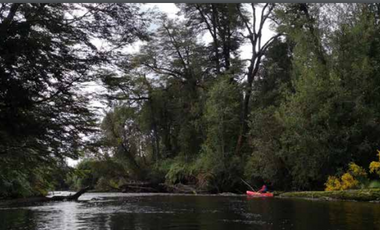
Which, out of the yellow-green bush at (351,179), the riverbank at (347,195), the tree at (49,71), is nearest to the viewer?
the tree at (49,71)

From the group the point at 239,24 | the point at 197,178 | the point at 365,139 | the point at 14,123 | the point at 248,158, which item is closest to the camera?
the point at 14,123

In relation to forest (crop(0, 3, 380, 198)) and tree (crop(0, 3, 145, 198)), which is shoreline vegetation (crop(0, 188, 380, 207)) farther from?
tree (crop(0, 3, 145, 198))

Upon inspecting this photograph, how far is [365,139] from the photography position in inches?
811

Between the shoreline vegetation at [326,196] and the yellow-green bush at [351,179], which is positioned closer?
the shoreline vegetation at [326,196]

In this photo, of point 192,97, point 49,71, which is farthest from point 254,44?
point 49,71

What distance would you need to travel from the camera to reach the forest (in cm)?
806

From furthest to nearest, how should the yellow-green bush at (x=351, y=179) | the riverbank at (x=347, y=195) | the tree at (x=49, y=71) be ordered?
the yellow-green bush at (x=351, y=179)
the riverbank at (x=347, y=195)
the tree at (x=49, y=71)

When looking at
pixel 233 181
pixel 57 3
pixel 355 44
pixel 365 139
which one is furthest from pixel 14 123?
pixel 233 181

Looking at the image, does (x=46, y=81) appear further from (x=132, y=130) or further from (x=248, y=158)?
(x=132, y=130)

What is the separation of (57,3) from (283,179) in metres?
18.7

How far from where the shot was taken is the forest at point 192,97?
8062 millimetres

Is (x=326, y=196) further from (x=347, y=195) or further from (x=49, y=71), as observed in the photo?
(x=49, y=71)

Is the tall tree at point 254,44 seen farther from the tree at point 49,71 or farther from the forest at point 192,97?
the tree at point 49,71

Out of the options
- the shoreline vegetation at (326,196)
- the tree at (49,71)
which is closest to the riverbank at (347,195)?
the shoreline vegetation at (326,196)
